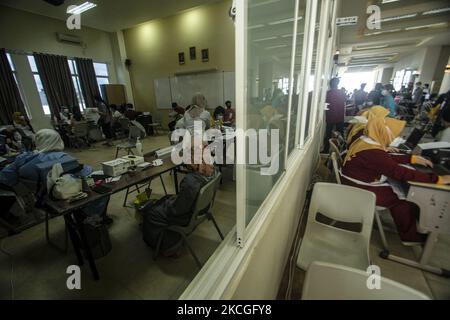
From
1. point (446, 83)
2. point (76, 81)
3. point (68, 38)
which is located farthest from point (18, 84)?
point (446, 83)

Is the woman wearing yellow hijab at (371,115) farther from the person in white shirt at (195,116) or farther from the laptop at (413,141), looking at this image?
the person in white shirt at (195,116)

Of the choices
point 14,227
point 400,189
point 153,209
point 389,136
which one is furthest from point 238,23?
point 14,227

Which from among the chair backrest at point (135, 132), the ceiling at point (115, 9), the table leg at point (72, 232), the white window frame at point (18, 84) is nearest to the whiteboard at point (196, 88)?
the ceiling at point (115, 9)

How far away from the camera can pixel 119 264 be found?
1786mm

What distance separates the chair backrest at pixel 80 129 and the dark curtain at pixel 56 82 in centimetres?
140

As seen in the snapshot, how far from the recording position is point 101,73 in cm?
832

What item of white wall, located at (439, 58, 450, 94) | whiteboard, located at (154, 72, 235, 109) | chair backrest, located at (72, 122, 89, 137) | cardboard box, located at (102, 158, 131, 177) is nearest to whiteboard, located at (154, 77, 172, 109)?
whiteboard, located at (154, 72, 235, 109)

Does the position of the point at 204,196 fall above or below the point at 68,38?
below

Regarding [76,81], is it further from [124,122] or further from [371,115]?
[371,115]

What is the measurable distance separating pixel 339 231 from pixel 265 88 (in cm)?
119

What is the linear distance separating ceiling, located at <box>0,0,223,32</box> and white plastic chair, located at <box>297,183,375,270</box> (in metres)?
6.99

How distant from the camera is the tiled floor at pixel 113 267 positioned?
154 cm

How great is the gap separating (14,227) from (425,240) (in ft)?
13.3
